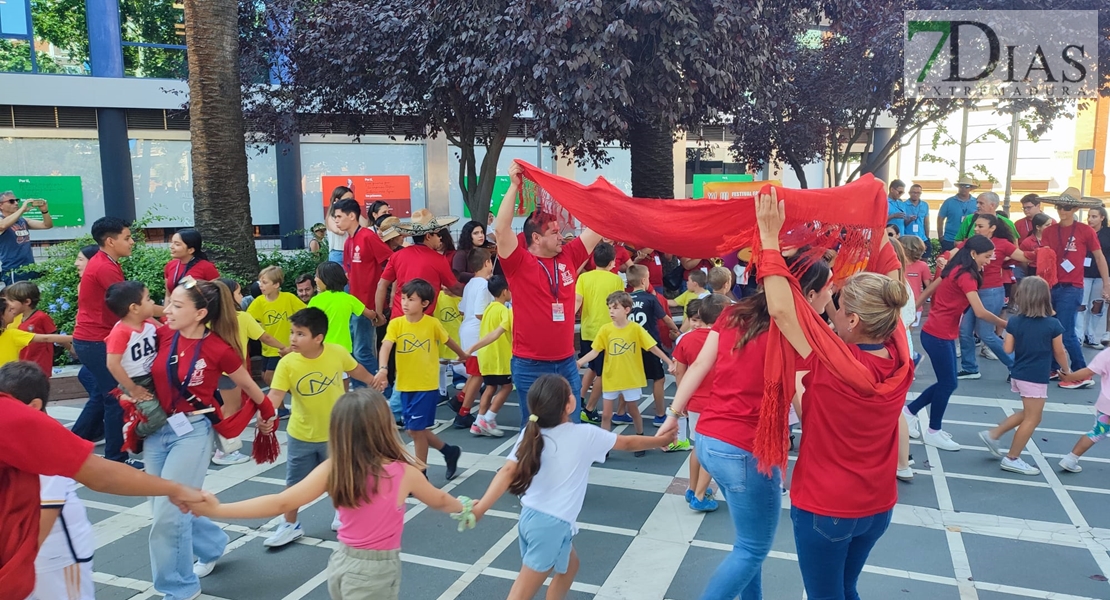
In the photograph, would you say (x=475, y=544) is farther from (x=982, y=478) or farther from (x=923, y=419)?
(x=923, y=419)

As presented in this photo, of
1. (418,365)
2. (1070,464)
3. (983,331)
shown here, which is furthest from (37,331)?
(983,331)

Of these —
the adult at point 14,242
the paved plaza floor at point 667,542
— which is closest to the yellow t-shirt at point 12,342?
the paved plaza floor at point 667,542

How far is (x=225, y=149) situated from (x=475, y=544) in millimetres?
7014

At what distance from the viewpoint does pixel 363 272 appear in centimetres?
771

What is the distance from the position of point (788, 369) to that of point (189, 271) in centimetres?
526

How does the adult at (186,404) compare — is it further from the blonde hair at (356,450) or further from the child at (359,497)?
the blonde hair at (356,450)

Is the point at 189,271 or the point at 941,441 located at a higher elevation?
the point at 189,271

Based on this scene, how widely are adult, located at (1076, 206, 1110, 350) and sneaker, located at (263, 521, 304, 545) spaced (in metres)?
9.97

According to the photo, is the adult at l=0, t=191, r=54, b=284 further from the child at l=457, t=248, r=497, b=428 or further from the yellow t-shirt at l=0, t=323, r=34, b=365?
the child at l=457, t=248, r=497, b=428

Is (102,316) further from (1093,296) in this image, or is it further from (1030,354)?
(1093,296)

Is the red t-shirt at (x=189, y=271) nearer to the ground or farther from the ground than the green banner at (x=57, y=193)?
nearer to the ground

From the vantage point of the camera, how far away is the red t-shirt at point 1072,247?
933 cm

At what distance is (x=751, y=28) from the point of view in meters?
9.34

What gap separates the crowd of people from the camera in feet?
9.73
